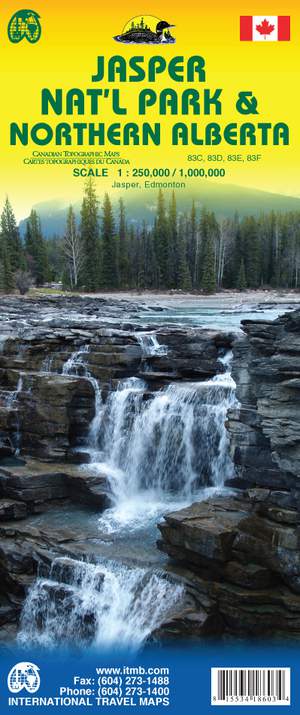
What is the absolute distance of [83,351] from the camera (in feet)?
72.7

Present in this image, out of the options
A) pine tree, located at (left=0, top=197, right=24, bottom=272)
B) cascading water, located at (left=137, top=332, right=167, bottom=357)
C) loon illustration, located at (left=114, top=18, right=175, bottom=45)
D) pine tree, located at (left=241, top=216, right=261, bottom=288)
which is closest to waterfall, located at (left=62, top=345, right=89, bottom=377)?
cascading water, located at (left=137, top=332, right=167, bottom=357)

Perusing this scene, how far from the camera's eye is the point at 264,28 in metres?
8.82

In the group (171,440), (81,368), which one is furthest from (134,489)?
(81,368)

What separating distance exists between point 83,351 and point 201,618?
12.8m

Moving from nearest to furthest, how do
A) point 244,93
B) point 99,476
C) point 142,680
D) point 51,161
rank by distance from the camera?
point 142,680 → point 244,93 → point 51,161 → point 99,476

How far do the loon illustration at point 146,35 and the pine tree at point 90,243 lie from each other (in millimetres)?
62911

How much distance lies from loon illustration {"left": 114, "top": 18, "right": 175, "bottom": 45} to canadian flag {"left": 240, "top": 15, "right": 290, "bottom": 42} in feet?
3.92

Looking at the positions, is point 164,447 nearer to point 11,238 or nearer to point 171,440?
point 171,440

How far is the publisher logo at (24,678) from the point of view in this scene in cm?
789

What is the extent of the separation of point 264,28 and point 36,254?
2940 inches

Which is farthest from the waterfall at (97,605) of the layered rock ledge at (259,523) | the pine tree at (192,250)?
the pine tree at (192,250)

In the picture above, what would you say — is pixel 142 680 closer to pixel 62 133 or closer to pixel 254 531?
pixel 254 531

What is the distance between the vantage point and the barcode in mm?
7692

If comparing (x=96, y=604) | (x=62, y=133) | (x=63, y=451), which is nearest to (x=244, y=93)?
(x=62, y=133)
